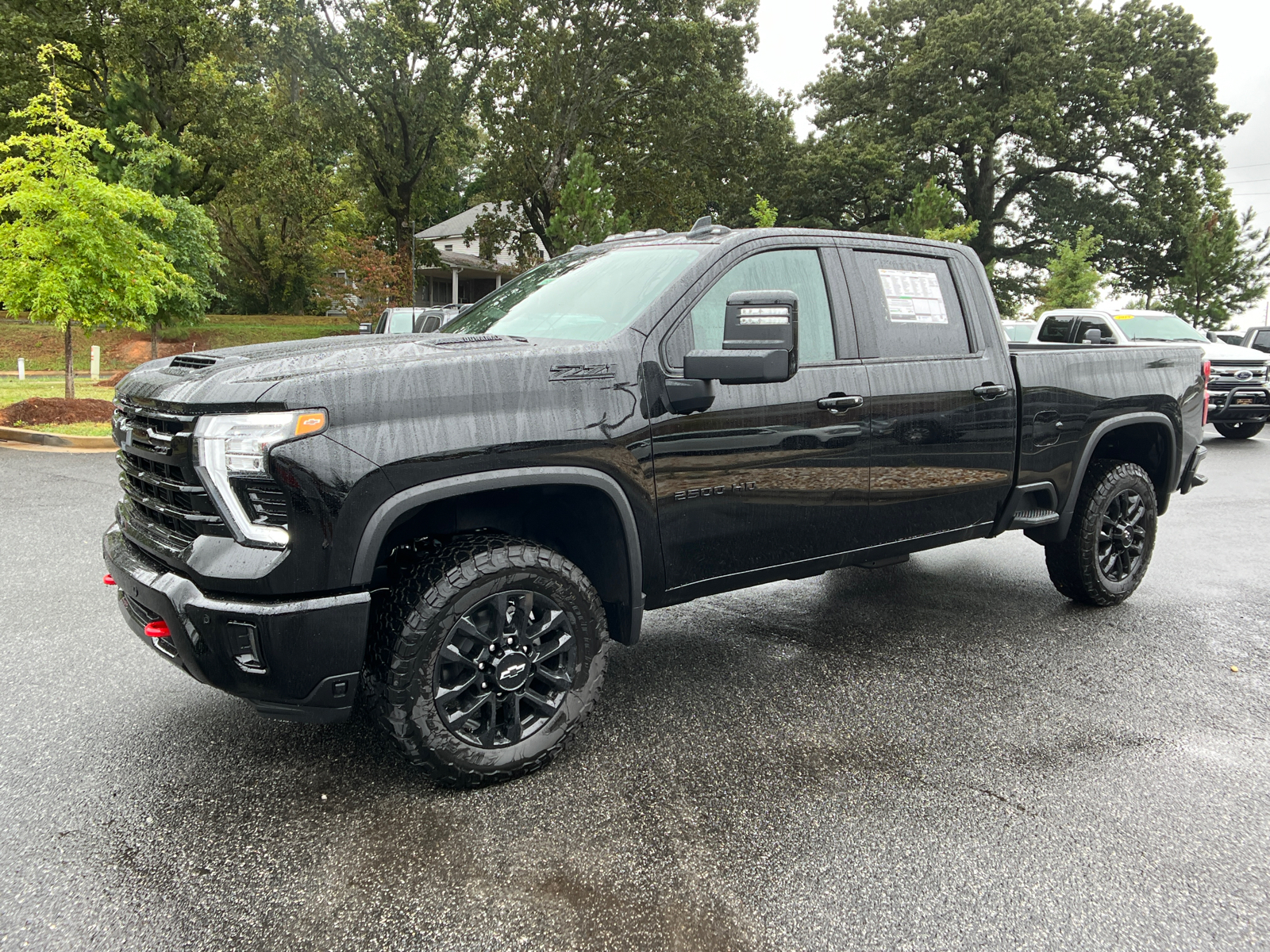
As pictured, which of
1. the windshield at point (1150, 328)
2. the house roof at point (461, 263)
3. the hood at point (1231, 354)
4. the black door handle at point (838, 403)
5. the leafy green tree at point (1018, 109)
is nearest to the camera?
the black door handle at point (838, 403)

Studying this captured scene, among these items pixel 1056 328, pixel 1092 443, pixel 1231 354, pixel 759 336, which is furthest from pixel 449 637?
pixel 1231 354

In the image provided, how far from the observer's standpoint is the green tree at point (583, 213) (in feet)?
84.1

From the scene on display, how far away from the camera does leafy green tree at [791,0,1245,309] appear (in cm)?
3594

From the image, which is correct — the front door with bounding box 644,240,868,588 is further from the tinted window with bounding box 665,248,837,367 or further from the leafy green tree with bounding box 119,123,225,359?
the leafy green tree with bounding box 119,123,225,359

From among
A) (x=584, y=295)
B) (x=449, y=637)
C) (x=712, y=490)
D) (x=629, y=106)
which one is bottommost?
(x=449, y=637)

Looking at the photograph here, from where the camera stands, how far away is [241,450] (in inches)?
104

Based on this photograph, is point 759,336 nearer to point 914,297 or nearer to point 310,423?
point 310,423

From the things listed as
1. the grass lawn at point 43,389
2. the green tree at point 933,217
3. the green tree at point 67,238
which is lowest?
the grass lawn at point 43,389

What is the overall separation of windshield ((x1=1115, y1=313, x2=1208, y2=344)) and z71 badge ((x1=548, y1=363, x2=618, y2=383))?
14.0 m

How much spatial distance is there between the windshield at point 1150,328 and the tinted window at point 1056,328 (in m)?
0.71

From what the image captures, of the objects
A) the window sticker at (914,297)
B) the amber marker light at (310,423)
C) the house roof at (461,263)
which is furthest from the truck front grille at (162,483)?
the house roof at (461,263)

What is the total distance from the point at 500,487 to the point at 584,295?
1161 mm

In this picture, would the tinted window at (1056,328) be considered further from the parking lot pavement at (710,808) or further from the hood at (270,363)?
the hood at (270,363)

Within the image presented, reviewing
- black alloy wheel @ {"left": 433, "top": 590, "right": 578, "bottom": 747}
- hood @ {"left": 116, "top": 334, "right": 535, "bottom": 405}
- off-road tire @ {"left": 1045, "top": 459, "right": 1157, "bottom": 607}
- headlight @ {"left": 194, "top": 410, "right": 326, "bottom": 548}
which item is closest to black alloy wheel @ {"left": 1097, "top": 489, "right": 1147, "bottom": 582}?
off-road tire @ {"left": 1045, "top": 459, "right": 1157, "bottom": 607}
